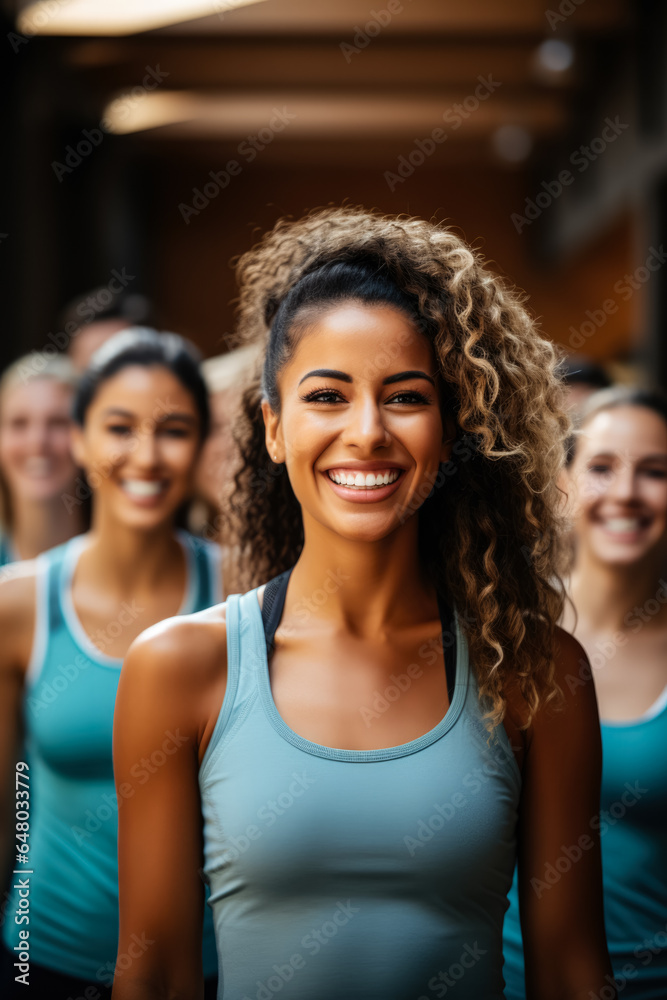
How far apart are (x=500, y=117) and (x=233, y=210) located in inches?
112

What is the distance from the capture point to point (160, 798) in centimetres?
121

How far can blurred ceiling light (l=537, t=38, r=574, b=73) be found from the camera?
5.72 metres

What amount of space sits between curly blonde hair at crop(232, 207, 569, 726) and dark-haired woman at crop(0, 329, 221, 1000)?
1.98 feet

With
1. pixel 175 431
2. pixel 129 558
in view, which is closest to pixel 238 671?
pixel 129 558

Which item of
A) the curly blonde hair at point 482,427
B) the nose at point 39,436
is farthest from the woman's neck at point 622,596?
the nose at point 39,436

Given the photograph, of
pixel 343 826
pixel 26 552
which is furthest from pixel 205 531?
pixel 343 826

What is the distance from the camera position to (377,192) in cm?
875

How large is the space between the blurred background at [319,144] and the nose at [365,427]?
2449mm

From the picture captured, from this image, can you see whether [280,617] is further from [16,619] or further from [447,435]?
[16,619]

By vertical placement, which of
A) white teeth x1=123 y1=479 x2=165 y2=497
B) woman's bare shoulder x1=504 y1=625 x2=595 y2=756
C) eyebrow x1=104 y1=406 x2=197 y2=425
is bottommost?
woman's bare shoulder x1=504 y1=625 x2=595 y2=756

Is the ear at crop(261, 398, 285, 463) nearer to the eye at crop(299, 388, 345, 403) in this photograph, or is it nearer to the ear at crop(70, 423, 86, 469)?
the eye at crop(299, 388, 345, 403)

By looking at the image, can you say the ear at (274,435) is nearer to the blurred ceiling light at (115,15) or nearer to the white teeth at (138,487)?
the white teeth at (138,487)

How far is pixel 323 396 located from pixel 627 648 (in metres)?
0.96

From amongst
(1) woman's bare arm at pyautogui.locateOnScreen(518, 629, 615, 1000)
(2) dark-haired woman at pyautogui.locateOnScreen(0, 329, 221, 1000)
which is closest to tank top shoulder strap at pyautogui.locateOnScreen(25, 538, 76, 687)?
(2) dark-haired woman at pyautogui.locateOnScreen(0, 329, 221, 1000)
